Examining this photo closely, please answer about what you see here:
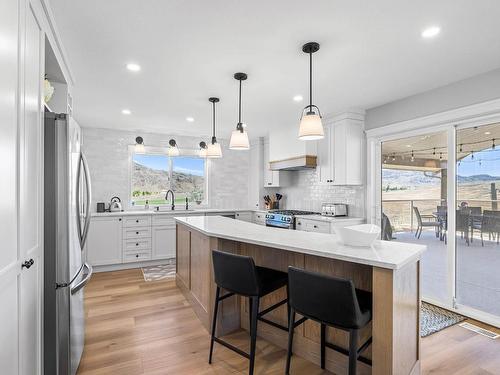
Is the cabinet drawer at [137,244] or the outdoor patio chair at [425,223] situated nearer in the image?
the outdoor patio chair at [425,223]

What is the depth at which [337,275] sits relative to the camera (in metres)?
2.06

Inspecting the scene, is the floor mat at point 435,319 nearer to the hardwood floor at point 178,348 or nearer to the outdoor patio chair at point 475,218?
the hardwood floor at point 178,348

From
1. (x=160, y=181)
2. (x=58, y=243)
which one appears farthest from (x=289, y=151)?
(x=58, y=243)

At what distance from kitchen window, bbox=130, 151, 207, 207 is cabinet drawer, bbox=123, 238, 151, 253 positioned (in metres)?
0.93

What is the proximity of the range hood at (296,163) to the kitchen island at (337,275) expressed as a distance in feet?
7.71

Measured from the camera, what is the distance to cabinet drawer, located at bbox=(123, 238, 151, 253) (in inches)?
188

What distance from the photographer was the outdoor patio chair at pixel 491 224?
2953 millimetres

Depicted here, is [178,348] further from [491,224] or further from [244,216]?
[244,216]

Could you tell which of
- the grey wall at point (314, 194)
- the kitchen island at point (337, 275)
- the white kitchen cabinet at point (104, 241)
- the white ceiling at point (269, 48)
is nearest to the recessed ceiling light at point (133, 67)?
the white ceiling at point (269, 48)

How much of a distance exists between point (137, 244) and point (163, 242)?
16.8 inches

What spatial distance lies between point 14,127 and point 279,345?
2327 millimetres

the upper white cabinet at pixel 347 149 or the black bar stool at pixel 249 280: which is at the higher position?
the upper white cabinet at pixel 347 149

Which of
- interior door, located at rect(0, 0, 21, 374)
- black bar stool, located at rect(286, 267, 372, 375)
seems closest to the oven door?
black bar stool, located at rect(286, 267, 372, 375)

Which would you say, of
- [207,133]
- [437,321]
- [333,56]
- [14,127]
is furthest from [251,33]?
[207,133]
